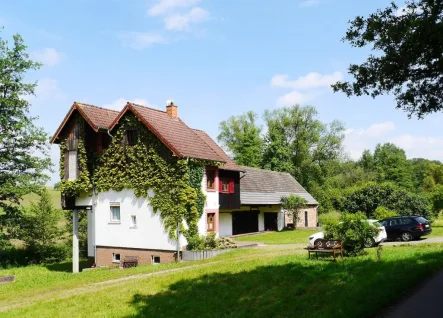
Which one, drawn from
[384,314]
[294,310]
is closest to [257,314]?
[294,310]

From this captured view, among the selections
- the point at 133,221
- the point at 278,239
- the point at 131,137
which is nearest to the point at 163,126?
the point at 131,137

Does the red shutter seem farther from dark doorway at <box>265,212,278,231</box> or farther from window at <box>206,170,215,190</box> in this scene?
dark doorway at <box>265,212,278,231</box>

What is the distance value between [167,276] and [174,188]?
1000 centimetres

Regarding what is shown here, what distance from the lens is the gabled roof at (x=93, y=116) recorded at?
3150 cm

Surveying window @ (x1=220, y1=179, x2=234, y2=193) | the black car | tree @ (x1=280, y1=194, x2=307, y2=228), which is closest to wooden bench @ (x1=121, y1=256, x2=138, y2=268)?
window @ (x1=220, y1=179, x2=234, y2=193)

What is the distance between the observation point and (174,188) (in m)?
29.1

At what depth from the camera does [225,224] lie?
40125 mm

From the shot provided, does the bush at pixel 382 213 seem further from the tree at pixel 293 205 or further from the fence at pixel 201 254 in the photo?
the fence at pixel 201 254

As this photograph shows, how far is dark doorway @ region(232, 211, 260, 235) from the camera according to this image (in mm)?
42594

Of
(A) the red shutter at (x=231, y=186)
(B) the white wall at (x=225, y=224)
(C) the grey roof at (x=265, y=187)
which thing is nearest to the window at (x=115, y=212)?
(A) the red shutter at (x=231, y=186)

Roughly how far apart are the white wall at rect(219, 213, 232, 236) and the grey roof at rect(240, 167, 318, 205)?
1.99 metres

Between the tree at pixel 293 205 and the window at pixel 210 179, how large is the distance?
1854 centimetres

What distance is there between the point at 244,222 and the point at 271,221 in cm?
620

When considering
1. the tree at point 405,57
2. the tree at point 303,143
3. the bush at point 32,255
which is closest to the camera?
the tree at point 405,57
